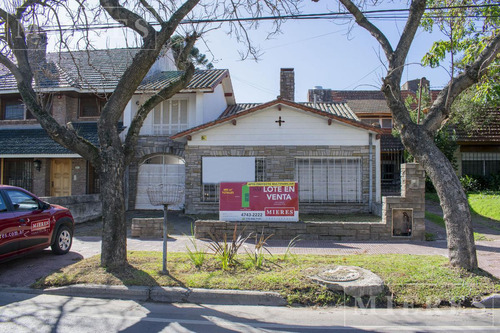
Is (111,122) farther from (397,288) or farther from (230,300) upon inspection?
(397,288)

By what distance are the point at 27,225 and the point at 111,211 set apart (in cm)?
205

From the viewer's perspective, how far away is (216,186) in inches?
560

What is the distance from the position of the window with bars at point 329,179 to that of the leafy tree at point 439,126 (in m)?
7.05

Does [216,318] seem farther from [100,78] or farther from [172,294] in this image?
[100,78]

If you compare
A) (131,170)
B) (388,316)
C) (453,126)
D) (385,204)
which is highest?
(453,126)

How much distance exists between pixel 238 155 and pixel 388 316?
32.2 feet

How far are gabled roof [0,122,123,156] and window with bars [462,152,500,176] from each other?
18522 millimetres

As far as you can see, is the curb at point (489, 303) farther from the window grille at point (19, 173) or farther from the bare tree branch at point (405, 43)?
the window grille at point (19, 173)

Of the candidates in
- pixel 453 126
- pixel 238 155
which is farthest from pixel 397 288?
pixel 453 126

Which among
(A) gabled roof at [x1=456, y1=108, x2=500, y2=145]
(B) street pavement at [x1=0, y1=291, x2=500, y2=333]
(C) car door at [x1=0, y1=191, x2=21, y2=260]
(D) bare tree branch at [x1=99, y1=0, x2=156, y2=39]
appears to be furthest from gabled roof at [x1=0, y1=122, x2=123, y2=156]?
(A) gabled roof at [x1=456, y1=108, x2=500, y2=145]

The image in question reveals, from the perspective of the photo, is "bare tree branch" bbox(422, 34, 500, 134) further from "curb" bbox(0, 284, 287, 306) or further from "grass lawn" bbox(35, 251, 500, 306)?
"curb" bbox(0, 284, 287, 306)

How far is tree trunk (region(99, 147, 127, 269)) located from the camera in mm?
6480

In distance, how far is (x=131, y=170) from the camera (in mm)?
16078

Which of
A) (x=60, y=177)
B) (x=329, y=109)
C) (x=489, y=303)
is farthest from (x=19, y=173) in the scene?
(x=489, y=303)
